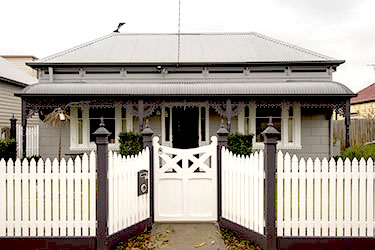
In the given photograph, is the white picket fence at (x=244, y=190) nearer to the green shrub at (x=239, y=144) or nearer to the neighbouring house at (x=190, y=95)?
the green shrub at (x=239, y=144)

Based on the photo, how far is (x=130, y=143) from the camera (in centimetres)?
1085

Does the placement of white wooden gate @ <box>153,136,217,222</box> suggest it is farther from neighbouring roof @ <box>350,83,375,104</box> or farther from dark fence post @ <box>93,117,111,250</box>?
neighbouring roof @ <box>350,83,375,104</box>

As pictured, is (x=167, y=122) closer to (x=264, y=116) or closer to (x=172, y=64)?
(x=172, y=64)

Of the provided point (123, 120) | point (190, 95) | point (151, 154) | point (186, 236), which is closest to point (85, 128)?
point (123, 120)

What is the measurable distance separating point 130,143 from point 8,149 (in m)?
5.12

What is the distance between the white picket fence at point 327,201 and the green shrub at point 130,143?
24.4ft

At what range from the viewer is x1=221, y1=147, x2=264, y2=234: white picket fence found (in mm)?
4195

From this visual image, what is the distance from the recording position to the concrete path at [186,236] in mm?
4285

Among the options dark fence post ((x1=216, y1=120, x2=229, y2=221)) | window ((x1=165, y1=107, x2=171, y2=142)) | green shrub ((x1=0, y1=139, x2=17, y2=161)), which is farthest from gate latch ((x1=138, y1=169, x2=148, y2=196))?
green shrub ((x1=0, y1=139, x2=17, y2=161))

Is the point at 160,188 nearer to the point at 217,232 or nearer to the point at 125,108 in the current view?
the point at 217,232

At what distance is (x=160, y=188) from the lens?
16.9ft

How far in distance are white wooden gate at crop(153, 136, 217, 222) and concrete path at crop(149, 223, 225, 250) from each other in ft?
0.57

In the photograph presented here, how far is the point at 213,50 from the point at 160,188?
31.7 ft

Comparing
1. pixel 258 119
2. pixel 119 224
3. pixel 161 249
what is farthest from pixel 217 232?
pixel 258 119
